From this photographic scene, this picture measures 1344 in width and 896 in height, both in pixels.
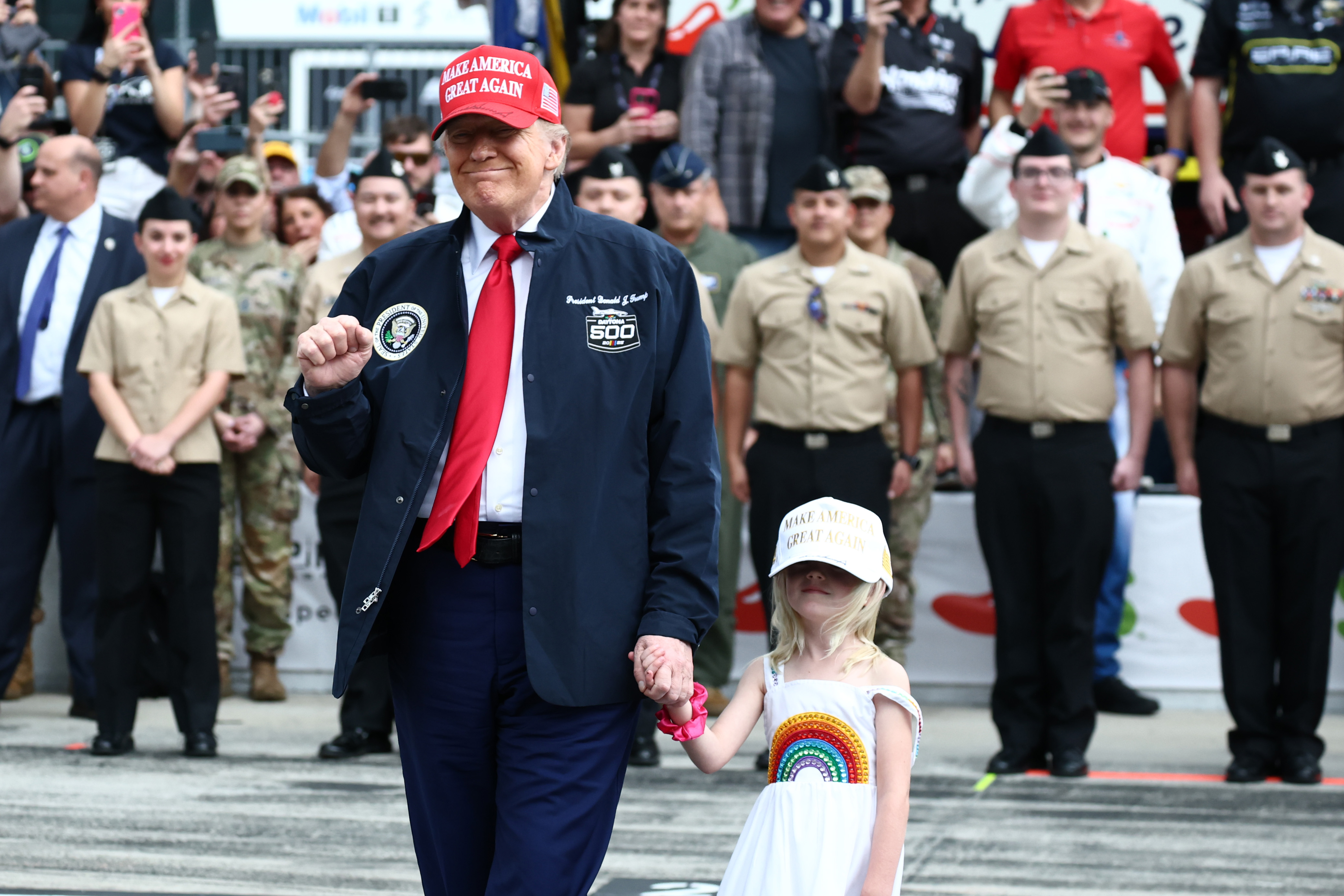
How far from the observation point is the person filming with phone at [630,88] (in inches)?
346

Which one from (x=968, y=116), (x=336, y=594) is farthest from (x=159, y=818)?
(x=968, y=116)

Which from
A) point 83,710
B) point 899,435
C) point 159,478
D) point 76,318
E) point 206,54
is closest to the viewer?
point 159,478

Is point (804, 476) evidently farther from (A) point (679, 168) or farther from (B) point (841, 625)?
(B) point (841, 625)

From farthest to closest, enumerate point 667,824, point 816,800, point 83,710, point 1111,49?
point 1111,49 → point 83,710 → point 667,824 → point 816,800

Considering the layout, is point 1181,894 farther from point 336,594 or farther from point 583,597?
point 336,594

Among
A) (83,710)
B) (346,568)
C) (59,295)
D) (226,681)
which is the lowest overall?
(226,681)

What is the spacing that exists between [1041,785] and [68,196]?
16.1 feet

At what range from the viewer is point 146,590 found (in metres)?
6.95

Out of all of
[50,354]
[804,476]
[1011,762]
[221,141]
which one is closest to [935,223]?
[804,476]

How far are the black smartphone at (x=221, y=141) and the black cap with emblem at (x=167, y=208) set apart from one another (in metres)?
1.91

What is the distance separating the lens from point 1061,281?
267 inches

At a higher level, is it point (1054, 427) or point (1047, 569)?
point (1054, 427)

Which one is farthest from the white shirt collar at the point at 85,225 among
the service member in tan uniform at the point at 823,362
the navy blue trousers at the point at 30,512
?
the service member in tan uniform at the point at 823,362

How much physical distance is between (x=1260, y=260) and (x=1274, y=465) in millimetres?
837
